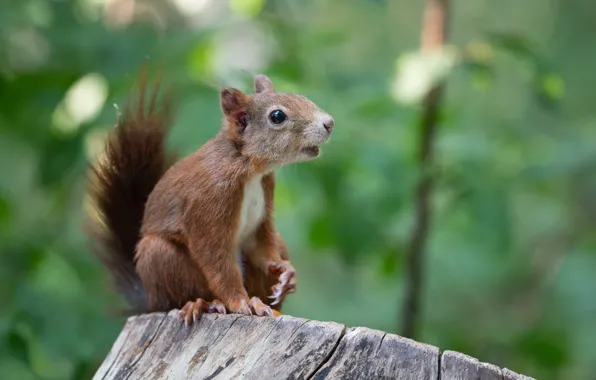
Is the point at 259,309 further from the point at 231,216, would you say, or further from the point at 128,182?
the point at 128,182


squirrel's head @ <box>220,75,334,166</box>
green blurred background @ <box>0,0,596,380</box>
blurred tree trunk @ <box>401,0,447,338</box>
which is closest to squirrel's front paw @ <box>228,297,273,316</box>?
squirrel's head @ <box>220,75,334,166</box>

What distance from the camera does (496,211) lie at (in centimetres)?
346

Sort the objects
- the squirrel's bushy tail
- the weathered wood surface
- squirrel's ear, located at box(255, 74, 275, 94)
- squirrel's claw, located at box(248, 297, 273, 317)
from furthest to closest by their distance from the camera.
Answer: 1. the squirrel's bushy tail
2. squirrel's ear, located at box(255, 74, 275, 94)
3. squirrel's claw, located at box(248, 297, 273, 317)
4. the weathered wood surface

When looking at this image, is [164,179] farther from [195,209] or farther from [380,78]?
[380,78]

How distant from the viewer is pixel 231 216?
2465 millimetres

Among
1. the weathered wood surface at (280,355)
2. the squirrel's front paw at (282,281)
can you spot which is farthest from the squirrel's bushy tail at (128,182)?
the weathered wood surface at (280,355)

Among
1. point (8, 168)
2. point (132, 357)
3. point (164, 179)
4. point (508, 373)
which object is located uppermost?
point (164, 179)

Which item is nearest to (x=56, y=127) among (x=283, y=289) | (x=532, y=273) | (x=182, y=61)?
(x=182, y=61)

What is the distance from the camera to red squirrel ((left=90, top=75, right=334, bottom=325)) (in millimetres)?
2443

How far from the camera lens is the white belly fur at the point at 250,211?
8.35 feet

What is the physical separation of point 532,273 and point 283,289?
328 centimetres

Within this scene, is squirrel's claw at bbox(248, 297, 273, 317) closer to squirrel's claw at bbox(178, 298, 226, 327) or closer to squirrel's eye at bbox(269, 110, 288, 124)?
squirrel's claw at bbox(178, 298, 226, 327)

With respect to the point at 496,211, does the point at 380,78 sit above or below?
above

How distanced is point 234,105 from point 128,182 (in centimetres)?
54
